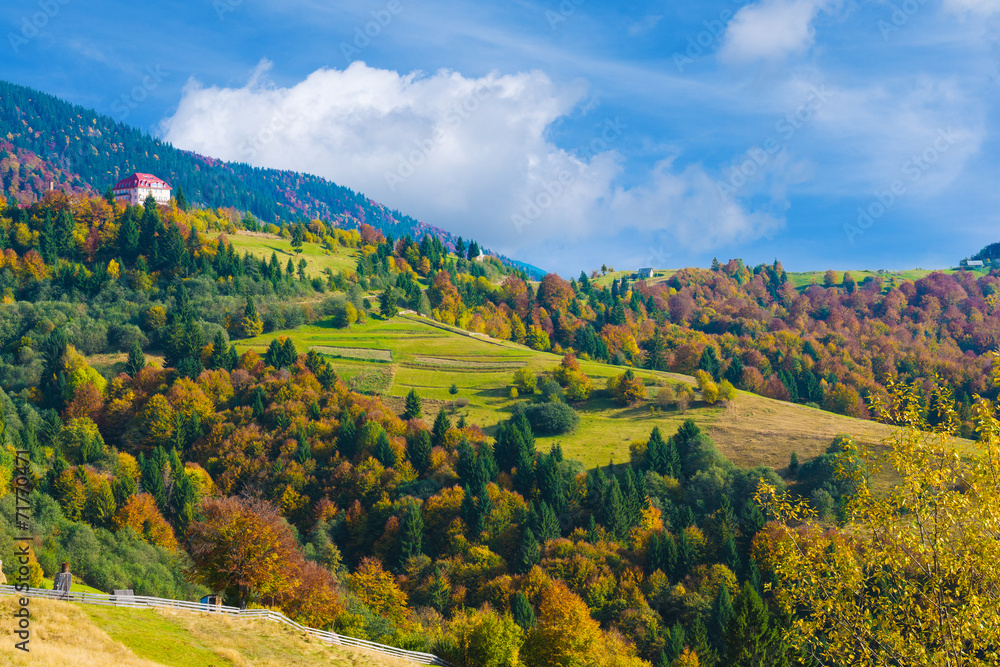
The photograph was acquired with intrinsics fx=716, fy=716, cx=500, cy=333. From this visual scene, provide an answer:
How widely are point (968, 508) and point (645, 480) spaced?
94.6 m

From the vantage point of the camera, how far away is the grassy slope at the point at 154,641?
2881 centimetres

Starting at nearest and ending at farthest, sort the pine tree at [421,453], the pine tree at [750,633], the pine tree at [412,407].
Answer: the pine tree at [750,633], the pine tree at [421,453], the pine tree at [412,407]

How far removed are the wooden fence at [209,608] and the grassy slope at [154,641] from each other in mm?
839

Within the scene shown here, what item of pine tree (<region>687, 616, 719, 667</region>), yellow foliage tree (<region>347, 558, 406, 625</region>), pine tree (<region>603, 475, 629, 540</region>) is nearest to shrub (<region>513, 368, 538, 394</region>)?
pine tree (<region>603, 475, 629, 540</region>)

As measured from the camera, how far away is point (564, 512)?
111 metres

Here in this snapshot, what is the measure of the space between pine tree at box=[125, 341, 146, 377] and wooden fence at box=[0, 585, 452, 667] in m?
117

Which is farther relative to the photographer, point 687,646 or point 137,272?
point 137,272

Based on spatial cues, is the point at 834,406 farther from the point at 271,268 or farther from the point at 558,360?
the point at 271,268

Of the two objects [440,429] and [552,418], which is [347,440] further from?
[552,418]

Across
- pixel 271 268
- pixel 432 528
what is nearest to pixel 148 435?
pixel 432 528

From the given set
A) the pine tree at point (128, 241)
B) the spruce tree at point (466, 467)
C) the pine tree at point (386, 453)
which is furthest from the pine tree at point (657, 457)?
the pine tree at point (128, 241)

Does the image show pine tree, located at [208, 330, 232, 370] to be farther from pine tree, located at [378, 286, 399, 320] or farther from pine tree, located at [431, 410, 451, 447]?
pine tree, located at [431, 410, 451, 447]

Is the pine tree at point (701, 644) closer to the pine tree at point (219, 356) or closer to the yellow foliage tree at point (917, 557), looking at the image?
the yellow foliage tree at point (917, 557)

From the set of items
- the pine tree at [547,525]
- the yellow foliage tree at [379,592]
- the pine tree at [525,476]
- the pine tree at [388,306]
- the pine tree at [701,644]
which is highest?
the pine tree at [388,306]
